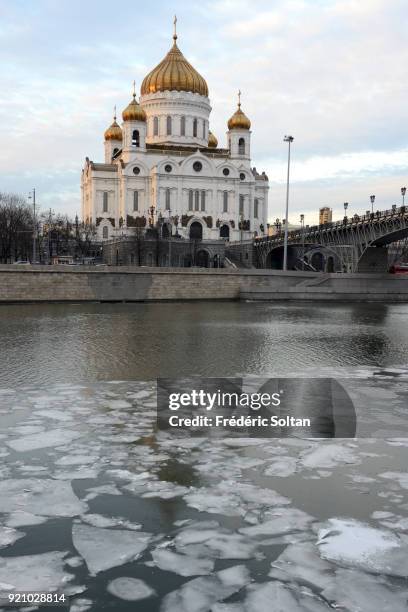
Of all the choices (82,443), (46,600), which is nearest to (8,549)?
(46,600)

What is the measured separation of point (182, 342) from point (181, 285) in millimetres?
22947

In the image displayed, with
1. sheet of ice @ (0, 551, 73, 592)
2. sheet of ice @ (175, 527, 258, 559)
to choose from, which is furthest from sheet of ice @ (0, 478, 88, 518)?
sheet of ice @ (175, 527, 258, 559)

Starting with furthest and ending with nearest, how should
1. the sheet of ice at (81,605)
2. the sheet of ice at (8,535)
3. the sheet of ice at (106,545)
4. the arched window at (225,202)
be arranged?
the arched window at (225,202), the sheet of ice at (8,535), the sheet of ice at (106,545), the sheet of ice at (81,605)

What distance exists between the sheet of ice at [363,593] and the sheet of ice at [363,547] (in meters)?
0.16

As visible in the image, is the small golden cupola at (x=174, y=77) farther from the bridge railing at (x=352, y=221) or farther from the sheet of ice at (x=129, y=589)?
the sheet of ice at (x=129, y=589)

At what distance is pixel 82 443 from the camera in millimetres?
8039

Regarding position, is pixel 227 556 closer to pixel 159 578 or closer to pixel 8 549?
pixel 159 578

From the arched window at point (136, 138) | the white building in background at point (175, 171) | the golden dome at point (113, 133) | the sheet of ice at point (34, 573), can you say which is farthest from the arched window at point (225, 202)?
the sheet of ice at point (34, 573)

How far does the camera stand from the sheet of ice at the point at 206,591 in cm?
441

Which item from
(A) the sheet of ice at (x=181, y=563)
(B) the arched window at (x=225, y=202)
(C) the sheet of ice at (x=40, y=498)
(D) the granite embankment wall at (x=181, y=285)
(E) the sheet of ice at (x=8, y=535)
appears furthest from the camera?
(B) the arched window at (x=225, y=202)

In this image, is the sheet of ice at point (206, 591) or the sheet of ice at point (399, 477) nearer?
the sheet of ice at point (206, 591)

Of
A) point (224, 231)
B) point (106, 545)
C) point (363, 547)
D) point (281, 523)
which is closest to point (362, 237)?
point (224, 231)

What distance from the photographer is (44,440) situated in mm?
8148

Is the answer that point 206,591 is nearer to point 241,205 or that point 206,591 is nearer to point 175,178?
point 175,178
